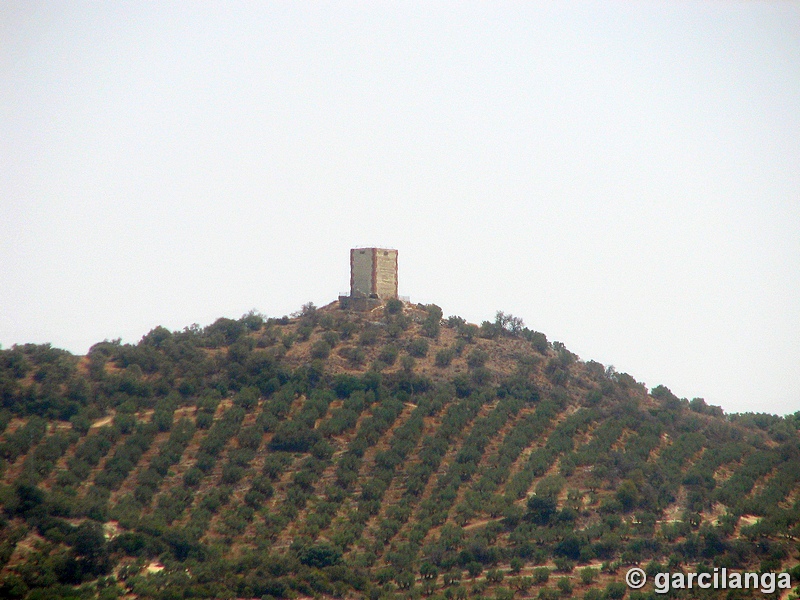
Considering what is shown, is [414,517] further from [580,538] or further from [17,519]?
[17,519]

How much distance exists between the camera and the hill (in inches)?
1414

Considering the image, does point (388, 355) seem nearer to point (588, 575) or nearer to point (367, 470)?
point (367, 470)

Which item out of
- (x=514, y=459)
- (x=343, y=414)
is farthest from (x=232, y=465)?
(x=514, y=459)

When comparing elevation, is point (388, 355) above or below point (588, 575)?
above

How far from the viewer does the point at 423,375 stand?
5203 cm

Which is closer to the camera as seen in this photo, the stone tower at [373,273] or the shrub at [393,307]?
the stone tower at [373,273]

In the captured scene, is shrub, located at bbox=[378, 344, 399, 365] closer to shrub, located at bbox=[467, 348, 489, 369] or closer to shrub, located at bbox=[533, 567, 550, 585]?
shrub, located at bbox=[467, 348, 489, 369]

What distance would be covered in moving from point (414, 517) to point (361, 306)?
1976 centimetres

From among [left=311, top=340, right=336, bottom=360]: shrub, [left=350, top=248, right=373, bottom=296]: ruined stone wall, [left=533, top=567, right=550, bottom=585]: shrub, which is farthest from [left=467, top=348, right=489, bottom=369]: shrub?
[left=533, top=567, right=550, bottom=585]: shrub

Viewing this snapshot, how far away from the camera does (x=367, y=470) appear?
4438 cm

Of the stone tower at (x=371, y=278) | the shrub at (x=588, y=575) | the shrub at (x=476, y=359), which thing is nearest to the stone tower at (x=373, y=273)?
the stone tower at (x=371, y=278)

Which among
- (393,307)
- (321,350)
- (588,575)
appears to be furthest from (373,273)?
(588,575)

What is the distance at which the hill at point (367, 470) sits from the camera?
118 ft

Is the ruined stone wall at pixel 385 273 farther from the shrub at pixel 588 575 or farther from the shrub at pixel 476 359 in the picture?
the shrub at pixel 588 575
